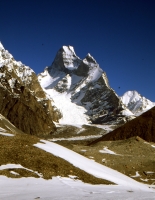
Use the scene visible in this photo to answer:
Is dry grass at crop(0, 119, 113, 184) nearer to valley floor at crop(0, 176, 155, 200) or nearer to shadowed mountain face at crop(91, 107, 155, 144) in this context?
valley floor at crop(0, 176, 155, 200)

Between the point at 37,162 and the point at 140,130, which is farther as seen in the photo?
the point at 140,130

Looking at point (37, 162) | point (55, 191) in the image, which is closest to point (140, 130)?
point (37, 162)

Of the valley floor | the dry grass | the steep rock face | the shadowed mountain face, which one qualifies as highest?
the steep rock face

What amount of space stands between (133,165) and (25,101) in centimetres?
14567

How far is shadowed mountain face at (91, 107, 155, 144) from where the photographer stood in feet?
232

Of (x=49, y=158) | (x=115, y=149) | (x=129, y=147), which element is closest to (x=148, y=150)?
(x=129, y=147)

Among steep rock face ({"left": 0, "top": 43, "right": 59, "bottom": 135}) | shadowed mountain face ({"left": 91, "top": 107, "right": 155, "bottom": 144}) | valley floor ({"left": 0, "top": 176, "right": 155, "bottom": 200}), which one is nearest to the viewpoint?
valley floor ({"left": 0, "top": 176, "right": 155, "bottom": 200})

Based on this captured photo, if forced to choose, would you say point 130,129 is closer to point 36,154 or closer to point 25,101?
point 36,154

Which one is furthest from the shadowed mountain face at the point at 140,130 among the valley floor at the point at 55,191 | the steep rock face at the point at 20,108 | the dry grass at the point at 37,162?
the steep rock face at the point at 20,108

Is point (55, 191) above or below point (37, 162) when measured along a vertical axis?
below

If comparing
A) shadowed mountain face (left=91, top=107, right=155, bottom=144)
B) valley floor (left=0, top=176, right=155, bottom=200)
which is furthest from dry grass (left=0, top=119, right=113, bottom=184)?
shadowed mountain face (left=91, top=107, right=155, bottom=144)

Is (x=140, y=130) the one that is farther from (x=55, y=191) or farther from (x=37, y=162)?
(x=55, y=191)

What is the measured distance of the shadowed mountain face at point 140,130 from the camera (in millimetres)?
70750

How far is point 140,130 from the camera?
236 ft
